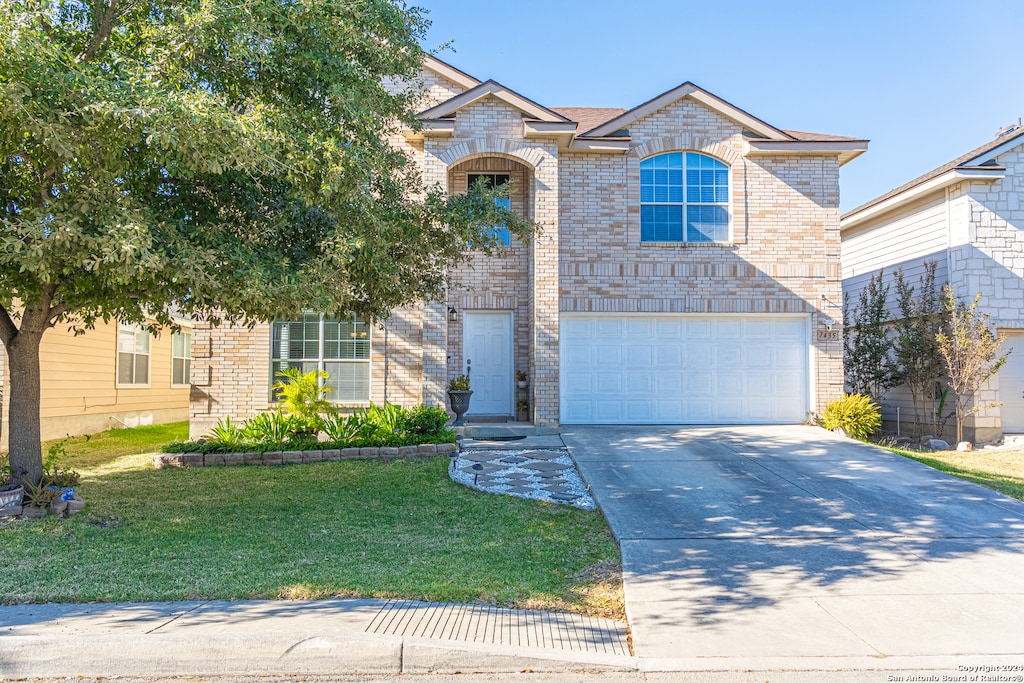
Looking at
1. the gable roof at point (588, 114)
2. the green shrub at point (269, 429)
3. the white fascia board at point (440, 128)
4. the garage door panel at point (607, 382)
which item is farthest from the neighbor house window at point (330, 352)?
the gable roof at point (588, 114)

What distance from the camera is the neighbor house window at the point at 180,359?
65.6 ft

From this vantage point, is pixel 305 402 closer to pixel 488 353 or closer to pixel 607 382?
pixel 488 353

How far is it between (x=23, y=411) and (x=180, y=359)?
13827 millimetres

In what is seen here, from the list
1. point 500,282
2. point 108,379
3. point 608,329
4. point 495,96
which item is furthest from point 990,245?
point 108,379

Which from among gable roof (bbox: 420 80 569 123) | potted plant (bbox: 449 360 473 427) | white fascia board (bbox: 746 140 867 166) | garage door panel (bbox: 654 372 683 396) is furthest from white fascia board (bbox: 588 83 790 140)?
potted plant (bbox: 449 360 473 427)

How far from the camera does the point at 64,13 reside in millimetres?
7219

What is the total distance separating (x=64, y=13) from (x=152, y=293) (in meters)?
3.02

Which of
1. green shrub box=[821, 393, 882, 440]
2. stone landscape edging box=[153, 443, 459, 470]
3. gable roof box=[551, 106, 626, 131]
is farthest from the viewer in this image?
gable roof box=[551, 106, 626, 131]

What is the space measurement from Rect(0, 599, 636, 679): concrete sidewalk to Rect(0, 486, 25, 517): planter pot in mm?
2967

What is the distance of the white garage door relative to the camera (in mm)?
13875

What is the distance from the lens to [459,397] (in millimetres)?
12953

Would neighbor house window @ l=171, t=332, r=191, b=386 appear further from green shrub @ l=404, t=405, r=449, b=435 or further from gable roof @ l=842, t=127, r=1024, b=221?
gable roof @ l=842, t=127, r=1024, b=221

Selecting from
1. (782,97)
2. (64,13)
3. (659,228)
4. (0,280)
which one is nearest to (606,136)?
(659,228)

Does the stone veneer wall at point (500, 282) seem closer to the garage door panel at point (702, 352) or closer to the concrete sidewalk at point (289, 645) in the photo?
the garage door panel at point (702, 352)
